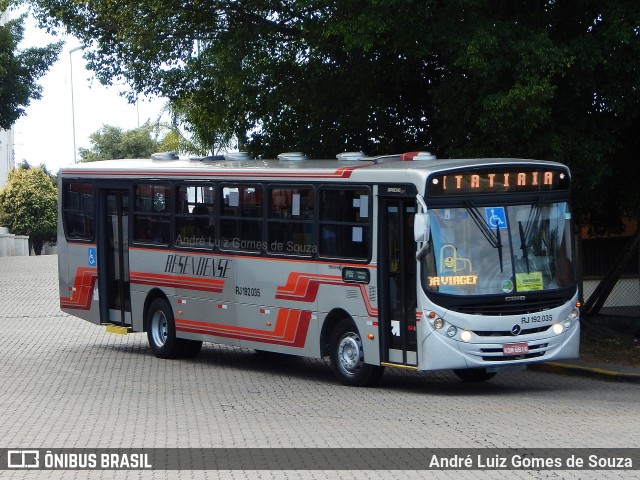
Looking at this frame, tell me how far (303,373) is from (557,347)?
13.7ft

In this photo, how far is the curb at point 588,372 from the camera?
690 inches

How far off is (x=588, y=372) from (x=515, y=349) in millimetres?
3019

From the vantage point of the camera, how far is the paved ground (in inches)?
460

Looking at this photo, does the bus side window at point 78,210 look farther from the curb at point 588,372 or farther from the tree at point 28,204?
the tree at point 28,204

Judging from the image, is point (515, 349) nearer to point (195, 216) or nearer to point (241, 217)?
point (241, 217)

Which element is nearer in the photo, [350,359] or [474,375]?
[350,359]

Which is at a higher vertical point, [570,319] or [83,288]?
[83,288]

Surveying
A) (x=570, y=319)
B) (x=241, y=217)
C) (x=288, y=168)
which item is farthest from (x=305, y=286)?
(x=570, y=319)

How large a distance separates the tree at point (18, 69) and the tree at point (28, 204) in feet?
88.5

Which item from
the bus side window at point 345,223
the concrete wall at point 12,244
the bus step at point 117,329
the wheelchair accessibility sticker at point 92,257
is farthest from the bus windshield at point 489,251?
the concrete wall at point 12,244

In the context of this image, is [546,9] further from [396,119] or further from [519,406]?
[519,406]

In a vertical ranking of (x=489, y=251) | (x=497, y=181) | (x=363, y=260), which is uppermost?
(x=497, y=181)

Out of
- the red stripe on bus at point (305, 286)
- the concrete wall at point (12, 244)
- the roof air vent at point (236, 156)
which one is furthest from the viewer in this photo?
the concrete wall at point (12, 244)

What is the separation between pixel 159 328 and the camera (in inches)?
801
